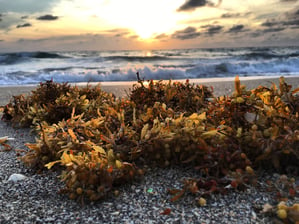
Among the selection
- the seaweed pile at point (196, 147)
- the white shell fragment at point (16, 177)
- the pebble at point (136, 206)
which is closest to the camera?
the pebble at point (136, 206)

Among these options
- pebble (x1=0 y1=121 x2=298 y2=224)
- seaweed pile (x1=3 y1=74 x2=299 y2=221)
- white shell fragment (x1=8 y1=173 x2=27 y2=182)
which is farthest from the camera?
white shell fragment (x1=8 y1=173 x2=27 y2=182)

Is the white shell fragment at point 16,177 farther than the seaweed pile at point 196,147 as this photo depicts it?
Yes

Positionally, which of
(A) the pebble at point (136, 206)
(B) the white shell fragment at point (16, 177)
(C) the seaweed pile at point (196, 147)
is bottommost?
(A) the pebble at point (136, 206)

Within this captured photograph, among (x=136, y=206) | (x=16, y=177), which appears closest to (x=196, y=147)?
(x=136, y=206)

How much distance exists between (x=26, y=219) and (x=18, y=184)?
0.48m

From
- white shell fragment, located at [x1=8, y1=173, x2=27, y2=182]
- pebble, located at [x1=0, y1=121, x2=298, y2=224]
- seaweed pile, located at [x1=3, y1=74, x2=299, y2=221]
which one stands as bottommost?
pebble, located at [x1=0, y1=121, x2=298, y2=224]

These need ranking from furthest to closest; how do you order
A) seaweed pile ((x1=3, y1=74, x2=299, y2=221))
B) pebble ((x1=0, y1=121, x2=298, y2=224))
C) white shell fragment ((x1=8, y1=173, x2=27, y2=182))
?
1. white shell fragment ((x1=8, y1=173, x2=27, y2=182))
2. seaweed pile ((x1=3, y1=74, x2=299, y2=221))
3. pebble ((x1=0, y1=121, x2=298, y2=224))

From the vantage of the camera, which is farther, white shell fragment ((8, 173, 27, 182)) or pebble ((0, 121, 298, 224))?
white shell fragment ((8, 173, 27, 182))

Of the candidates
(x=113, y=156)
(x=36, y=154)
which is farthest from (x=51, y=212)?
(x=36, y=154)

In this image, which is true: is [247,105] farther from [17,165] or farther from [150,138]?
[17,165]

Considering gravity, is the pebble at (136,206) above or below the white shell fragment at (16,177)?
below

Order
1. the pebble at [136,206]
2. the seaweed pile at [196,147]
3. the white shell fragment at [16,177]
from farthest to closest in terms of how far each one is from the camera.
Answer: the white shell fragment at [16,177] → the seaweed pile at [196,147] → the pebble at [136,206]

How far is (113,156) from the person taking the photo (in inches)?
73.0

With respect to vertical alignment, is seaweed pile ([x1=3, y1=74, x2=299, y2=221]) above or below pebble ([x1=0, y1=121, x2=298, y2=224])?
above
